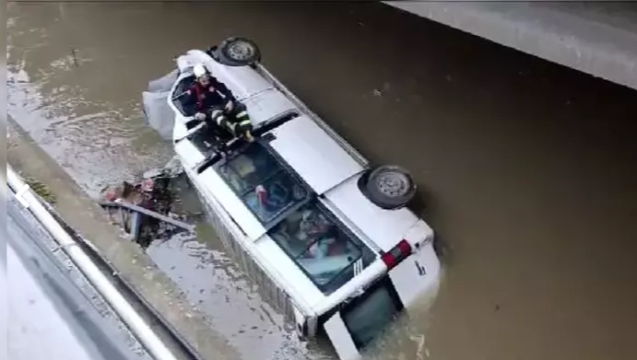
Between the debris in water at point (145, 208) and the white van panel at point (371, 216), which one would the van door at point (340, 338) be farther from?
the debris in water at point (145, 208)

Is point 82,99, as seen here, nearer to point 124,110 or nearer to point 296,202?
point 124,110

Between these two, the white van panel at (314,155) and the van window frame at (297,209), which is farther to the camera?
the white van panel at (314,155)

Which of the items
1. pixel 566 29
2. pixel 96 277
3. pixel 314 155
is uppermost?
pixel 96 277

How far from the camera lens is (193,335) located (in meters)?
2.20

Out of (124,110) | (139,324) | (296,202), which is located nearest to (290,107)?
(296,202)

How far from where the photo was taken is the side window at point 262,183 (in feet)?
7.37

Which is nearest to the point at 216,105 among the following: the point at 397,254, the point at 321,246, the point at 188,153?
the point at 188,153

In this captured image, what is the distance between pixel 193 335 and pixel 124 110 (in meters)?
0.94

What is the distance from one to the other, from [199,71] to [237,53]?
0.23m

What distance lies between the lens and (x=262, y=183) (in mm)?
2291

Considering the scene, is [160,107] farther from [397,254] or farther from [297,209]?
[397,254]

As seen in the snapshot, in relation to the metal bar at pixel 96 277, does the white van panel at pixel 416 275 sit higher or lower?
lower

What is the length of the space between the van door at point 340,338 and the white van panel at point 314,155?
37cm

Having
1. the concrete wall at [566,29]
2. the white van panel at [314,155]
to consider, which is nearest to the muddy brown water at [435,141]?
the white van panel at [314,155]
